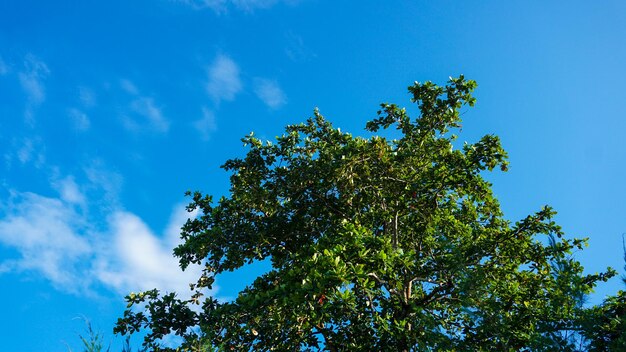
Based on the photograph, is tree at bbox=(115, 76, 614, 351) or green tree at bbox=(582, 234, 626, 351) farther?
tree at bbox=(115, 76, 614, 351)

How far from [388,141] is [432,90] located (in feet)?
7.84

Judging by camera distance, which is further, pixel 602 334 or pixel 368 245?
pixel 368 245

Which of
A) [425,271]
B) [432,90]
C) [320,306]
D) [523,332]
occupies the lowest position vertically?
[320,306]

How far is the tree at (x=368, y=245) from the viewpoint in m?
11.2

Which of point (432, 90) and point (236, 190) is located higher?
point (432, 90)

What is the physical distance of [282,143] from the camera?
16062 millimetres

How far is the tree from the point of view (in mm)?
11203

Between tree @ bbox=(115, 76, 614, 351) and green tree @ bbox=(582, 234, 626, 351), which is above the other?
tree @ bbox=(115, 76, 614, 351)

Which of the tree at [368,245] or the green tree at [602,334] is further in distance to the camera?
the tree at [368,245]

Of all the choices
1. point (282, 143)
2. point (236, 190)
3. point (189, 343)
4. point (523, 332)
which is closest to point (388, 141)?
point (282, 143)

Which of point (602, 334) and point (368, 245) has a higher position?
point (368, 245)

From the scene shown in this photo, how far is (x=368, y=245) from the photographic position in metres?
11.6

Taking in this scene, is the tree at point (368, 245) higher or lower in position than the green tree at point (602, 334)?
higher

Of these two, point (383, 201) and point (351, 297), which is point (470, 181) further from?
point (351, 297)
